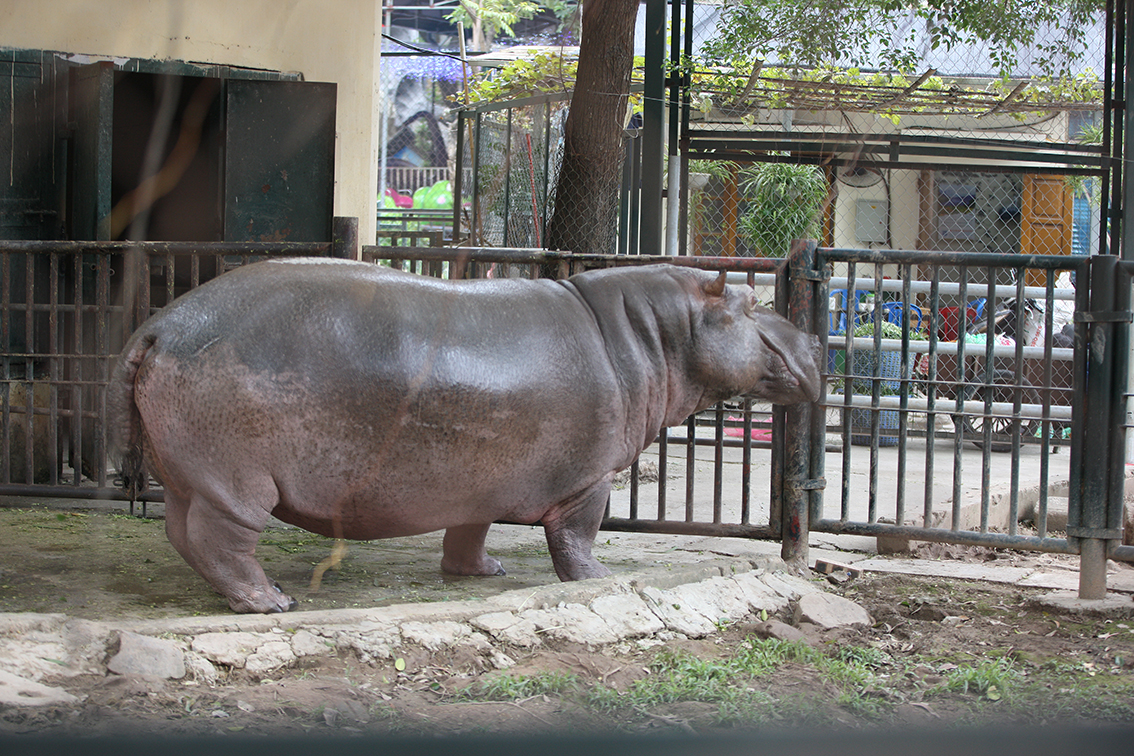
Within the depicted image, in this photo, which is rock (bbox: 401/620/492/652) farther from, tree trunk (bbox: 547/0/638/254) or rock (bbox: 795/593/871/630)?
tree trunk (bbox: 547/0/638/254)

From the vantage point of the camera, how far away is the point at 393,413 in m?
3.60

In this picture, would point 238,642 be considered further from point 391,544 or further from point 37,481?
point 37,481

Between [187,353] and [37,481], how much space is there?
378 cm

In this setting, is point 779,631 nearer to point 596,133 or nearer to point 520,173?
point 596,133

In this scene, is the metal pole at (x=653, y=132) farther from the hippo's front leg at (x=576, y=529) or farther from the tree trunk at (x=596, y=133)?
the hippo's front leg at (x=576, y=529)

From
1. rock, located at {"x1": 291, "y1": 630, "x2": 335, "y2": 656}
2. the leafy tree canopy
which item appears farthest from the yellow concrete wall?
rock, located at {"x1": 291, "y1": 630, "x2": 335, "y2": 656}

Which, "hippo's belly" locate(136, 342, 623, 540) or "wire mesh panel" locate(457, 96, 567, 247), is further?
"wire mesh panel" locate(457, 96, 567, 247)

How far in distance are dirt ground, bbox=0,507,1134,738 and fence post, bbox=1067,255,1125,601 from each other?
32 centimetres

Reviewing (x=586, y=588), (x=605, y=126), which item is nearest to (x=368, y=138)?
(x=605, y=126)

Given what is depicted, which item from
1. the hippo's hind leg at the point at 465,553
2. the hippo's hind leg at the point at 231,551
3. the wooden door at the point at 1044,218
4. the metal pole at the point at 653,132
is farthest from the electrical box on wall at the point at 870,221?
the hippo's hind leg at the point at 231,551

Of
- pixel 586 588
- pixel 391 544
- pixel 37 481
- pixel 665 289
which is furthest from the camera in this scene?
pixel 37 481

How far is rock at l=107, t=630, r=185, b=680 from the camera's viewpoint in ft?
9.68

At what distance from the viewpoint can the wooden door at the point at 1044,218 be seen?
498 inches

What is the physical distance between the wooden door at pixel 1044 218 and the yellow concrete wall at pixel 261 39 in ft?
28.0
